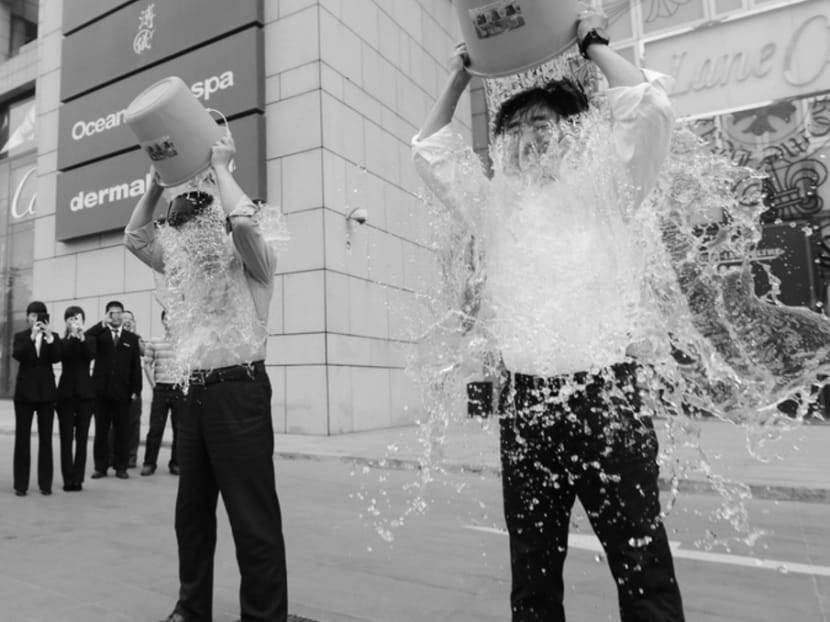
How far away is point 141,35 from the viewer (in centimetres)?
1270

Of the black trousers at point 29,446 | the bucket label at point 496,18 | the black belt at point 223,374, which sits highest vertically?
the bucket label at point 496,18

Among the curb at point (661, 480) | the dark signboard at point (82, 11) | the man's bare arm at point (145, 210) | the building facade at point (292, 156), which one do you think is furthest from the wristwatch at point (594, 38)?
the dark signboard at point (82, 11)

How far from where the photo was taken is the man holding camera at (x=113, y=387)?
7254 millimetres

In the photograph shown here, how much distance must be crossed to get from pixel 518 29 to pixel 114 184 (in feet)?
41.4

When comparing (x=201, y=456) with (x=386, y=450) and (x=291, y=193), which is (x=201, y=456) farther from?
(x=291, y=193)

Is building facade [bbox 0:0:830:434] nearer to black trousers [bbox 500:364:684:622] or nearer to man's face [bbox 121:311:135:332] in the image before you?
man's face [bbox 121:311:135:332]

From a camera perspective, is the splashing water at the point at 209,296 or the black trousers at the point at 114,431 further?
the black trousers at the point at 114,431

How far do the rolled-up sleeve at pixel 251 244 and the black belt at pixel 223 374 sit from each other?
0.37 m

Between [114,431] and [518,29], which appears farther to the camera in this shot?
[114,431]

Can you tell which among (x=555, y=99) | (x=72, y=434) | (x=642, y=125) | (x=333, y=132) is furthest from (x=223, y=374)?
(x=333, y=132)

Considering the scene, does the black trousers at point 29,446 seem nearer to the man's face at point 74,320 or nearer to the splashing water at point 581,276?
the man's face at point 74,320

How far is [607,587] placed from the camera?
3287 millimetres

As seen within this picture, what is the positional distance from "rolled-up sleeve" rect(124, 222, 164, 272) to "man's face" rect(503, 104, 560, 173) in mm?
1775

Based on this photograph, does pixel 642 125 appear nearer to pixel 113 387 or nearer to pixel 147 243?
pixel 147 243
